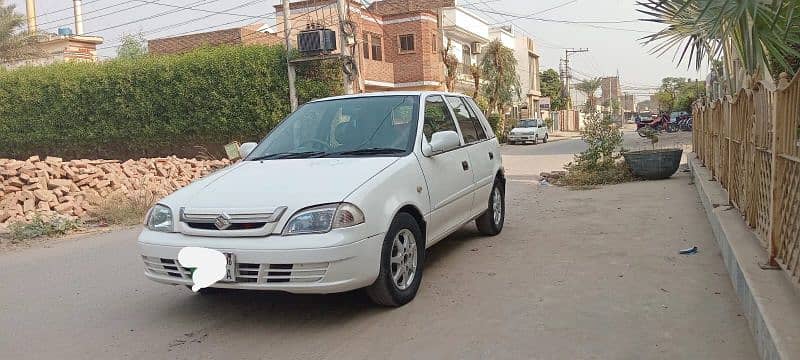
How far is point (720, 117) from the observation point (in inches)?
327

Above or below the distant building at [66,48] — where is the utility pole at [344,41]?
below

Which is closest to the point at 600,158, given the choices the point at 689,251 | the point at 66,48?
the point at 689,251

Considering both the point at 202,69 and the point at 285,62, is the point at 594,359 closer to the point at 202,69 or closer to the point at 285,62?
the point at 285,62

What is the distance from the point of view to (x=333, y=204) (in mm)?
4008

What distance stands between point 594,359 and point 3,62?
108 feet

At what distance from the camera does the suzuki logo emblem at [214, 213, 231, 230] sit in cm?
403

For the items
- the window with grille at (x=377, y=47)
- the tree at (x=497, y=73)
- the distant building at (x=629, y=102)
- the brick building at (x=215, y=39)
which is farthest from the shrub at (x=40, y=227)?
the distant building at (x=629, y=102)

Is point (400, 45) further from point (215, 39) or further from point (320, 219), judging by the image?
point (320, 219)

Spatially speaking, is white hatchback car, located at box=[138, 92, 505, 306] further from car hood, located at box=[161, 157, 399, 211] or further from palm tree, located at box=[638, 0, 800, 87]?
palm tree, located at box=[638, 0, 800, 87]

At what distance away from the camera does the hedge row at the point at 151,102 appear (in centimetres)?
2066

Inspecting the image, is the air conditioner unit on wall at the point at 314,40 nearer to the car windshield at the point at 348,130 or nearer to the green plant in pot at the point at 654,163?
the green plant in pot at the point at 654,163

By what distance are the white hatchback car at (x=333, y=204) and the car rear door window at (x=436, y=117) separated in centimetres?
2

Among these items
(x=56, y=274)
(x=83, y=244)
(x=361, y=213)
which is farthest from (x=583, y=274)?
(x=83, y=244)

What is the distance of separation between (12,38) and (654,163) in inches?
1162
